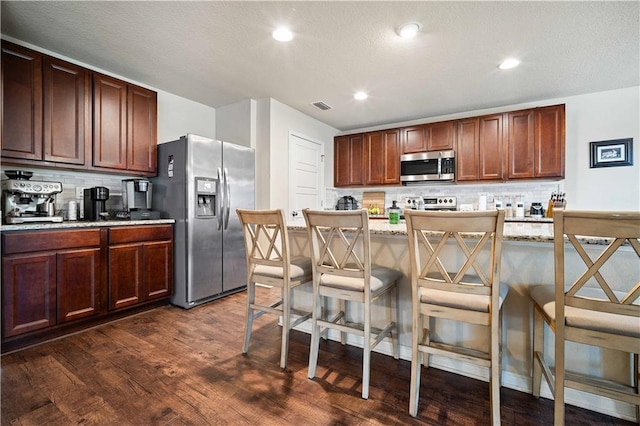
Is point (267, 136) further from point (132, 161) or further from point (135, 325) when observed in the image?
point (135, 325)

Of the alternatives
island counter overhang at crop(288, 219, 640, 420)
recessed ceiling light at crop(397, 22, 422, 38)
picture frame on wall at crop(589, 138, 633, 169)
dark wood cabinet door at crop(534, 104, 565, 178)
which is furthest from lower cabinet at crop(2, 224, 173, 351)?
picture frame on wall at crop(589, 138, 633, 169)

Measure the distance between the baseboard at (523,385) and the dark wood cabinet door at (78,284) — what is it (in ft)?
7.16

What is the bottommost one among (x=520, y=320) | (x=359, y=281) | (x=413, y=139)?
(x=520, y=320)

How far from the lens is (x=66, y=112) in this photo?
2559 mm

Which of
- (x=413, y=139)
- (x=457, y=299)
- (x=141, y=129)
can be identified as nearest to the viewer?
(x=457, y=299)

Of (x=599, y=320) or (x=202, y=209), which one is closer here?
(x=599, y=320)

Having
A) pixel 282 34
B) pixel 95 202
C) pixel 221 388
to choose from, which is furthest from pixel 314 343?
pixel 95 202

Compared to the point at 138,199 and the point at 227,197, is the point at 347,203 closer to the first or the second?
the point at 227,197

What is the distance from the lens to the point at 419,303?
1.46 metres

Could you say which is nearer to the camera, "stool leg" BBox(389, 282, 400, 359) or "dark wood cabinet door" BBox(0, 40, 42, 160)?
"stool leg" BBox(389, 282, 400, 359)

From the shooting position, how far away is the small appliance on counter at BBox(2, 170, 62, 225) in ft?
7.36

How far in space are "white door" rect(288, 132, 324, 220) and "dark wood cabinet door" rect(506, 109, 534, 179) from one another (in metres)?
2.66

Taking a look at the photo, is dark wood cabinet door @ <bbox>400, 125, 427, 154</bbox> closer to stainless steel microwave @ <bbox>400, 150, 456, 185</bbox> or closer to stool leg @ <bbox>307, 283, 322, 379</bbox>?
stainless steel microwave @ <bbox>400, 150, 456, 185</bbox>

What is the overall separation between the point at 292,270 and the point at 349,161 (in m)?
3.35
